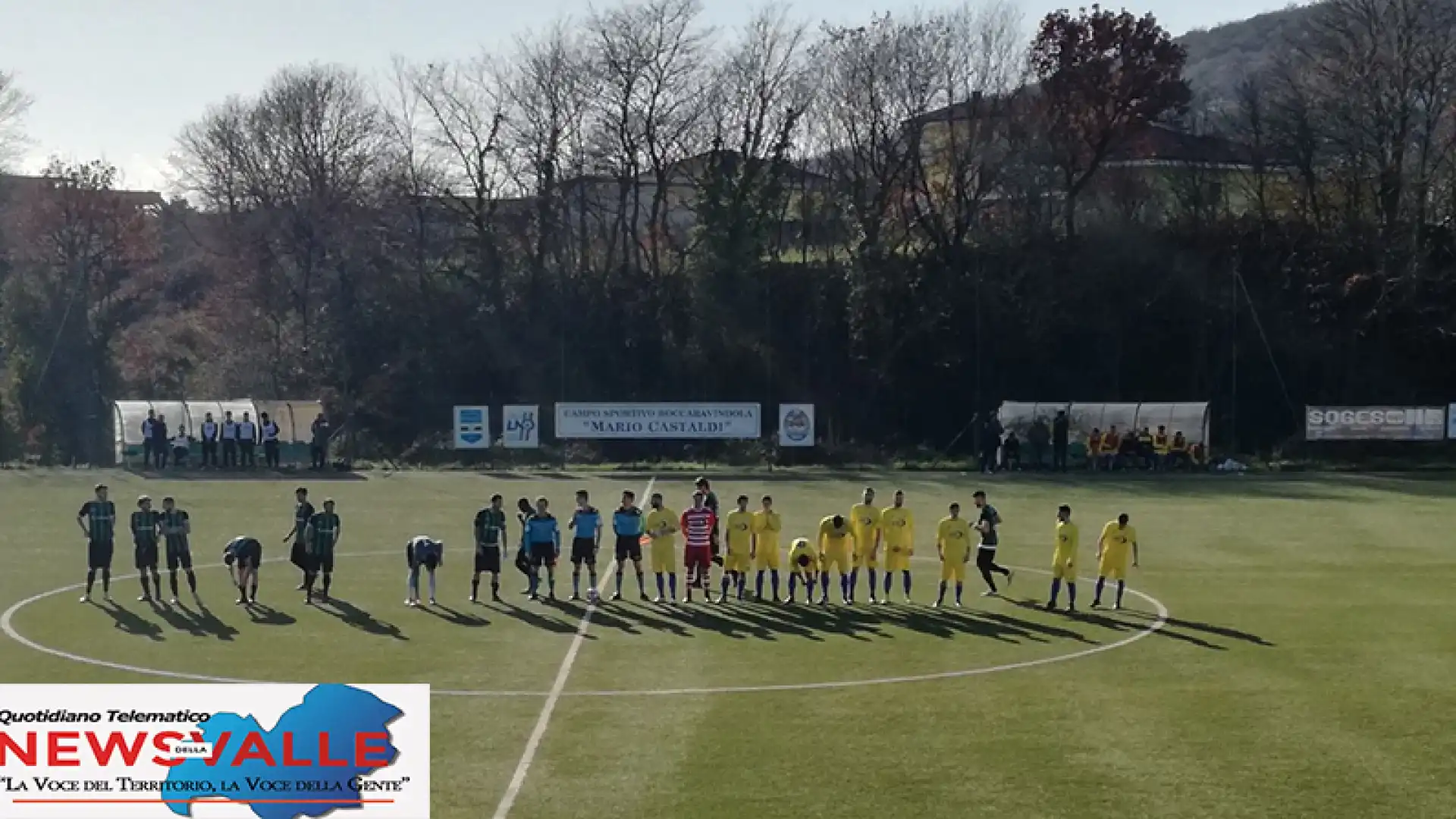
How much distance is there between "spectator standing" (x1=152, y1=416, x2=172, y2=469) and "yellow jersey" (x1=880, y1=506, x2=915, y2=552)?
3223 cm

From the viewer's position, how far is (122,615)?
22000mm

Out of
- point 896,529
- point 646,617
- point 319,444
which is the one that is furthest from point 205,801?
point 319,444

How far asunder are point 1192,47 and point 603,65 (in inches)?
4596

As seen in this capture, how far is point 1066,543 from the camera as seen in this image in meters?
22.6

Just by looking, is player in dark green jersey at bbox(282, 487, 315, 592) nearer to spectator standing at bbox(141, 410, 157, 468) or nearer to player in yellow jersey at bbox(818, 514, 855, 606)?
player in yellow jersey at bbox(818, 514, 855, 606)

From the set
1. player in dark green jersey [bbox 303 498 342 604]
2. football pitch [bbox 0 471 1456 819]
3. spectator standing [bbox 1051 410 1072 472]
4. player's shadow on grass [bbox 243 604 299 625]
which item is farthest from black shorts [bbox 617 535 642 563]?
spectator standing [bbox 1051 410 1072 472]

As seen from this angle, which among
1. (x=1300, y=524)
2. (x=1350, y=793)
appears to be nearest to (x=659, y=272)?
(x=1300, y=524)

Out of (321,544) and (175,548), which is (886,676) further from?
(175,548)

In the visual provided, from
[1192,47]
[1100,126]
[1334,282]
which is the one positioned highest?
[1192,47]

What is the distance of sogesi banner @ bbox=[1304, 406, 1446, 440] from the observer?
172ft

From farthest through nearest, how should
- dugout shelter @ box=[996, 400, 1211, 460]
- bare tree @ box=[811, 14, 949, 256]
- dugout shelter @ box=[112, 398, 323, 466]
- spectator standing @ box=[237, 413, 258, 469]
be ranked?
bare tree @ box=[811, 14, 949, 256]
dugout shelter @ box=[996, 400, 1211, 460]
dugout shelter @ box=[112, 398, 323, 466]
spectator standing @ box=[237, 413, 258, 469]

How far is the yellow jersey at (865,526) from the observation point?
23.5 metres

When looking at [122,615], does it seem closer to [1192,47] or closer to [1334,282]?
[1334,282]

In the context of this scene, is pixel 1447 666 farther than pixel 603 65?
No
